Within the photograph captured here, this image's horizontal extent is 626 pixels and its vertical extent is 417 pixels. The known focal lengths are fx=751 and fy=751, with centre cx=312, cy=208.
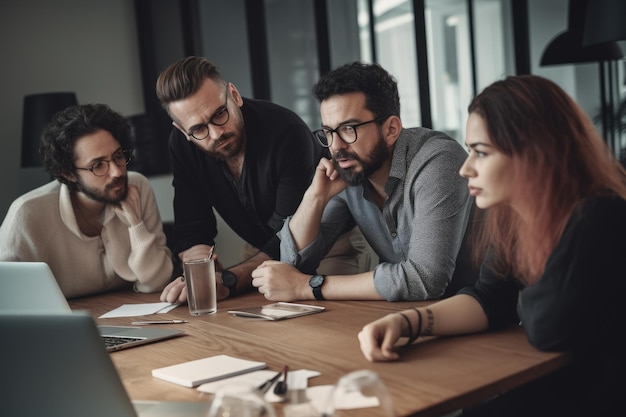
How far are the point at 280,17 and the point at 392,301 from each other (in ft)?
11.6

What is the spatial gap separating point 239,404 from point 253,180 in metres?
1.99

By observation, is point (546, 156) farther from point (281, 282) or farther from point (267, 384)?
point (281, 282)

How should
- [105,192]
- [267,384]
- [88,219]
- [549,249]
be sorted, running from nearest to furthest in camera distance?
[267,384]
[549,249]
[105,192]
[88,219]

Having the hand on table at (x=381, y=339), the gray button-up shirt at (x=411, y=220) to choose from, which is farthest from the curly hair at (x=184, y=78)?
the hand on table at (x=381, y=339)

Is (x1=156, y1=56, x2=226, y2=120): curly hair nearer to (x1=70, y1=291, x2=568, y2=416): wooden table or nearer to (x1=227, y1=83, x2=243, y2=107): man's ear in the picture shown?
(x1=227, y1=83, x2=243, y2=107): man's ear

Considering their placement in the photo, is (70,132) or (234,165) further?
(234,165)

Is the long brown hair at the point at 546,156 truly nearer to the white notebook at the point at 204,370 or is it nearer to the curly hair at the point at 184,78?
the white notebook at the point at 204,370

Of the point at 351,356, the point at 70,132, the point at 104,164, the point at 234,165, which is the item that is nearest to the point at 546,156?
the point at 351,356

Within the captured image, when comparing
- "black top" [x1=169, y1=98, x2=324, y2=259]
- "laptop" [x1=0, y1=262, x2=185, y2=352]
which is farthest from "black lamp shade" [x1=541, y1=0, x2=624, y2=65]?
"laptop" [x1=0, y1=262, x2=185, y2=352]

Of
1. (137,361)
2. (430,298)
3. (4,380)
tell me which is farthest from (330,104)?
(4,380)

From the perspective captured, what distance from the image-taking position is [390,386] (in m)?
1.23

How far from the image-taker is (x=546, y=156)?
1.39m

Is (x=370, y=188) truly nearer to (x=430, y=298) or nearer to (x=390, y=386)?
(x=430, y=298)

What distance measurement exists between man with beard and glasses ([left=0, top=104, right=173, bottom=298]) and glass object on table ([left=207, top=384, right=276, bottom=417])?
5.92ft
